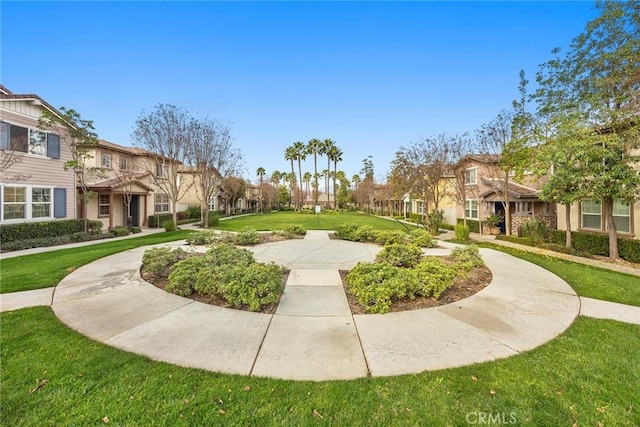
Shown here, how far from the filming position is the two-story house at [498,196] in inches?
637

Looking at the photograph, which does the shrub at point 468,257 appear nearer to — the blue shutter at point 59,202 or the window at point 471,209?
the window at point 471,209

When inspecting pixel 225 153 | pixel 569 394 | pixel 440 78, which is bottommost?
pixel 569 394

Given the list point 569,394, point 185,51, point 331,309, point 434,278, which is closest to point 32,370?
point 331,309

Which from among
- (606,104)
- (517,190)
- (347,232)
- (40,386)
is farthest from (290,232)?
(517,190)

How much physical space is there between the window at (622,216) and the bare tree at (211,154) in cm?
2227

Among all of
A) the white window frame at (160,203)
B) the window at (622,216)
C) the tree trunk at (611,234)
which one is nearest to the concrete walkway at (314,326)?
the tree trunk at (611,234)

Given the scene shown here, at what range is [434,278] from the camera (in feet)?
16.8

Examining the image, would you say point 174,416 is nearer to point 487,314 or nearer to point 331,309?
point 331,309

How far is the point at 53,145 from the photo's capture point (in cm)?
1259

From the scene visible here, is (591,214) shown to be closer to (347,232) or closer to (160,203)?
(347,232)

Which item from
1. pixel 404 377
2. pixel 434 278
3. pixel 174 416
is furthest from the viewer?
pixel 434 278

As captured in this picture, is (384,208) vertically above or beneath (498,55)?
beneath

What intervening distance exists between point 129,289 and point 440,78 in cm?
1618

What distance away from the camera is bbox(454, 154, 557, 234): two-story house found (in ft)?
53.1
